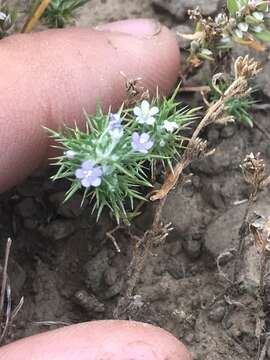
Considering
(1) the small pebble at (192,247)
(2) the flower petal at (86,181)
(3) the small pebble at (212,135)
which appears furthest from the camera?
(3) the small pebble at (212,135)

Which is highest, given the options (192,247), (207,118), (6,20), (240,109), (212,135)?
(6,20)

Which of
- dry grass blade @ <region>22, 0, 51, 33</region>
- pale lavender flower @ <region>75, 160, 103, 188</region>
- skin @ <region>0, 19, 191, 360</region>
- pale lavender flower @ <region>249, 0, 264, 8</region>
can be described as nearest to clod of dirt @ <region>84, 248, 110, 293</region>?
skin @ <region>0, 19, 191, 360</region>

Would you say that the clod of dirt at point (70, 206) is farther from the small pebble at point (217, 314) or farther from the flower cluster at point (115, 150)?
the small pebble at point (217, 314)

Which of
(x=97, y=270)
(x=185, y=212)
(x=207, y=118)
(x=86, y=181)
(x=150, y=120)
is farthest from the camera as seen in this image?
(x=185, y=212)

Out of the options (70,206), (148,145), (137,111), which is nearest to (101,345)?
(148,145)

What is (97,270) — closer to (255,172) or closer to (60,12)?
(255,172)

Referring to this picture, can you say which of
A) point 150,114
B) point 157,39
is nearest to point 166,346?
point 150,114

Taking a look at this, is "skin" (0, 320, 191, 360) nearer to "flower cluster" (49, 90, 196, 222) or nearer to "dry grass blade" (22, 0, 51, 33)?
"flower cluster" (49, 90, 196, 222)

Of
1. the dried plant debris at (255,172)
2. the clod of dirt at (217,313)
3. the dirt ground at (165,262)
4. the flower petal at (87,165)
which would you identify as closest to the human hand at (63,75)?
the dirt ground at (165,262)
